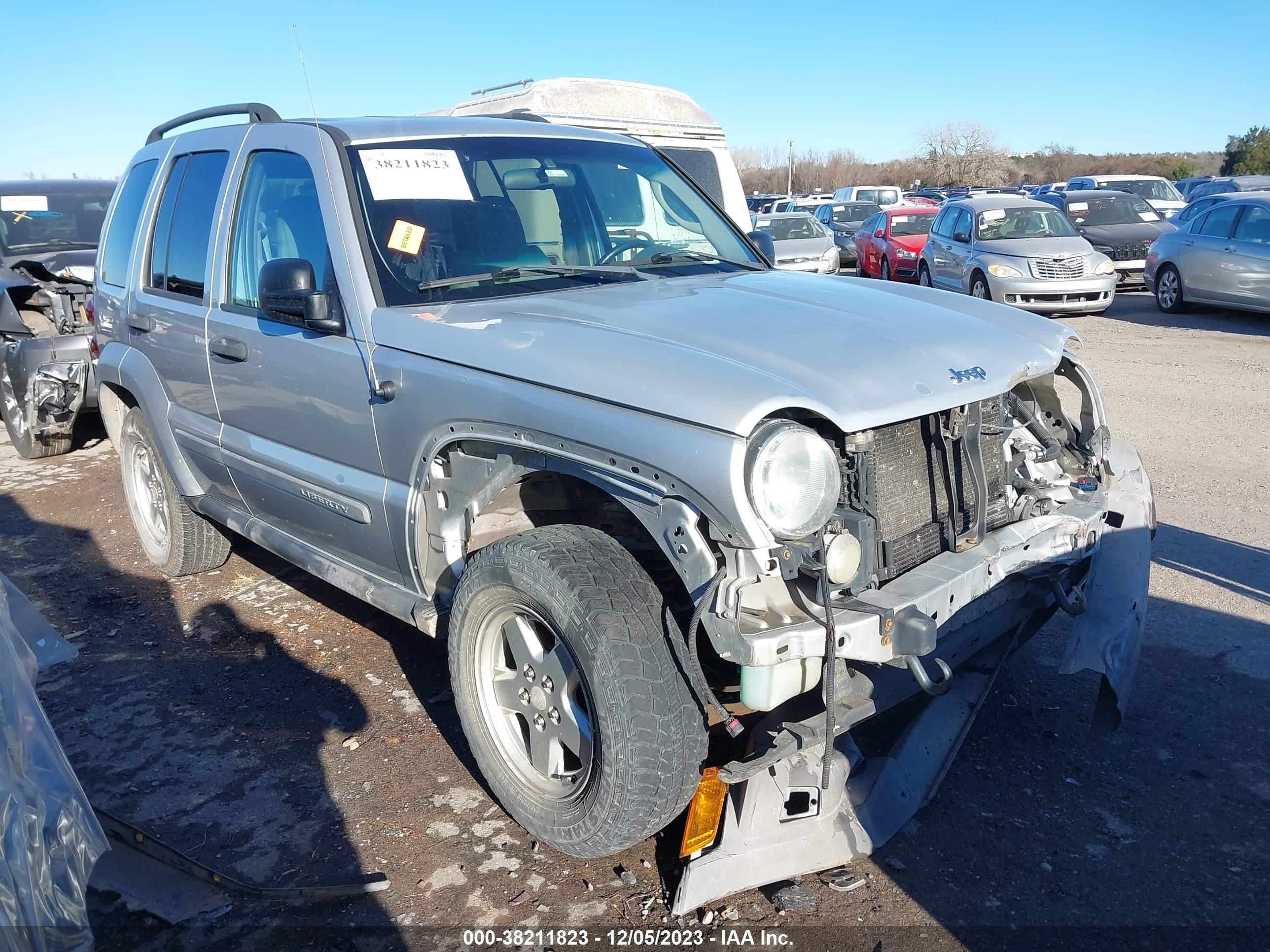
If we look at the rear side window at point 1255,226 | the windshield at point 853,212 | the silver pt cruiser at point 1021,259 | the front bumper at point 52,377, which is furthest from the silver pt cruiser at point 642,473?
the windshield at point 853,212

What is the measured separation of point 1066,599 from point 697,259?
190cm

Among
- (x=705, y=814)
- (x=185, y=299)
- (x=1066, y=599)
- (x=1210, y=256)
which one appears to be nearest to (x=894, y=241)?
(x=1210, y=256)

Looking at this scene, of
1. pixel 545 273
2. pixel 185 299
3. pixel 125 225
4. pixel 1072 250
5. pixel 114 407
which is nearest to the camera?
pixel 545 273

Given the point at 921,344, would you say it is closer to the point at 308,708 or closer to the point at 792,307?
the point at 792,307

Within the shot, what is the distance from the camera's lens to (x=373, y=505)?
11.4 ft

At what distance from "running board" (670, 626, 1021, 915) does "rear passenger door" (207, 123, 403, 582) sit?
4.97 ft

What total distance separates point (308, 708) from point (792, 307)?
2.51 metres

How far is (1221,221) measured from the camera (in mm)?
13359

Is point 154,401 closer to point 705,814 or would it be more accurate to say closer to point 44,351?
point 705,814

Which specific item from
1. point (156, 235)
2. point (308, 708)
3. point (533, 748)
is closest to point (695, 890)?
point (533, 748)

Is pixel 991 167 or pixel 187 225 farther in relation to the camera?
pixel 991 167

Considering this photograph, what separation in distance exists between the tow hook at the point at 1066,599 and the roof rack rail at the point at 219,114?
11.3 feet

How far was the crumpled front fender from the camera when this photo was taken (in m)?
3.18

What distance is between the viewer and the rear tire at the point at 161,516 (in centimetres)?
523
